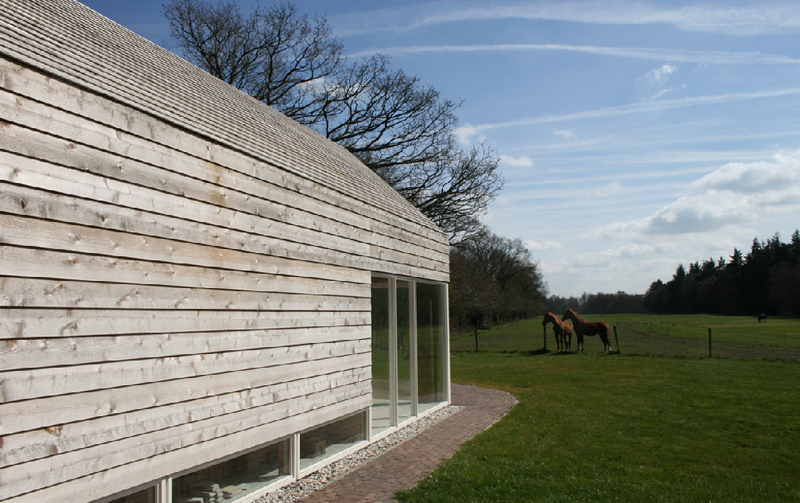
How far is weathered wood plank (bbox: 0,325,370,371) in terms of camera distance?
3.16m

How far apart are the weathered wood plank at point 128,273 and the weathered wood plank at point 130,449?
1.11 m

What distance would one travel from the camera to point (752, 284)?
68750 mm

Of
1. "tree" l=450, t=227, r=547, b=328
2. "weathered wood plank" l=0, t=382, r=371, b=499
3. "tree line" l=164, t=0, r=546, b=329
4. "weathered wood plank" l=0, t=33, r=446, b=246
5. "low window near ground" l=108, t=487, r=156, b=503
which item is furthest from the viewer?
"tree" l=450, t=227, r=547, b=328

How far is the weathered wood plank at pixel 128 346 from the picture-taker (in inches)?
124

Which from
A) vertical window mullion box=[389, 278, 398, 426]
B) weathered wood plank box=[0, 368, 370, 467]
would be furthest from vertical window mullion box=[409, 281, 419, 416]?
weathered wood plank box=[0, 368, 370, 467]

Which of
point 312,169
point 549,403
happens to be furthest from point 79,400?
point 549,403

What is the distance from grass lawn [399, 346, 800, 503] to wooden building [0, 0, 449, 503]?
5.91 feet

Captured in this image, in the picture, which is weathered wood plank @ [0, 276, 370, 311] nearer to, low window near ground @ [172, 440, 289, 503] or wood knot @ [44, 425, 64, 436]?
wood knot @ [44, 425, 64, 436]

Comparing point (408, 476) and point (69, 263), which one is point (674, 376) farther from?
point (69, 263)

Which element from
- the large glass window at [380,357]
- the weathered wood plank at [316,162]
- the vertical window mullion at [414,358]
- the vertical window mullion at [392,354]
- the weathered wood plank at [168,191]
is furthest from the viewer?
the vertical window mullion at [414,358]

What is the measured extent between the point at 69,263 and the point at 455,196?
20.1 meters

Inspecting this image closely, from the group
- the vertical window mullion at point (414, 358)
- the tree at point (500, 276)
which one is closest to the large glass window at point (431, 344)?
the vertical window mullion at point (414, 358)

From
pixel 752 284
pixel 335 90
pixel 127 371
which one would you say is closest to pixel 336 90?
pixel 335 90

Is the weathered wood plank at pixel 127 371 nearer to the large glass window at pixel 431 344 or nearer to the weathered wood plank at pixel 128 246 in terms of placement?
the weathered wood plank at pixel 128 246
